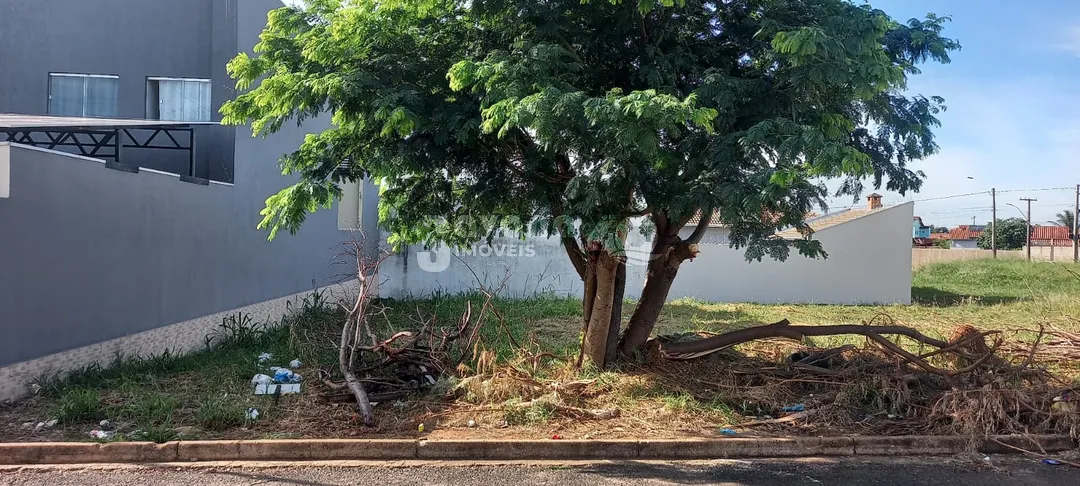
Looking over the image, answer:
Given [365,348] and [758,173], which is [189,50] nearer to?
[365,348]

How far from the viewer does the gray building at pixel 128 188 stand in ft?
19.4

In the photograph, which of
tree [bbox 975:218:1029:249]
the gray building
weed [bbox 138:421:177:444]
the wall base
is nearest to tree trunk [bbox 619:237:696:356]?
weed [bbox 138:421:177:444]

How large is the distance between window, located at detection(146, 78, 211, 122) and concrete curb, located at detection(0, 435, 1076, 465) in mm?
6434

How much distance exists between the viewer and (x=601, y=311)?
21.4 ft

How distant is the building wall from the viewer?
32.7ft

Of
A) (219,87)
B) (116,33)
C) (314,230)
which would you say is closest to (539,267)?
(314,230)

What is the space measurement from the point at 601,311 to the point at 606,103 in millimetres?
2665

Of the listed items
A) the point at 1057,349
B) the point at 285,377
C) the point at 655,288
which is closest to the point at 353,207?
the point at 285,377

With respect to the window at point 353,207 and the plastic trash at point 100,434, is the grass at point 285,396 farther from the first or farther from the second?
the window at point 353,207

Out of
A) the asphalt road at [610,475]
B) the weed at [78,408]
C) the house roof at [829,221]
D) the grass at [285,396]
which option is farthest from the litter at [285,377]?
the house roof at [829,221]

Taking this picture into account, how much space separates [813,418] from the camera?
5.57 m

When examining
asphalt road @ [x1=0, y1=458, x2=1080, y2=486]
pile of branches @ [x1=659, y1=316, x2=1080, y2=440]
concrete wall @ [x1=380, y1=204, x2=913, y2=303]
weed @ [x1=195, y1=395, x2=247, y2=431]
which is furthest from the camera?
concrete wall @ [x1=380, y1=204, x2=913, y2=303]

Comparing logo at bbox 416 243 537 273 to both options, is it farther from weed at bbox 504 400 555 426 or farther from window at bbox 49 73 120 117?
weed at bbox 504 400 555 426

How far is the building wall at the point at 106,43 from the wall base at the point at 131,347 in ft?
12.1
